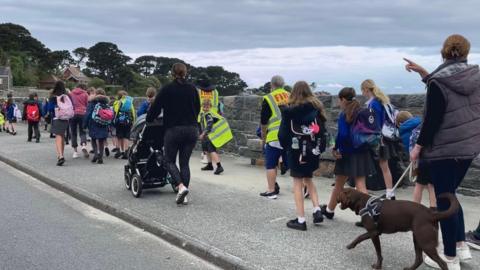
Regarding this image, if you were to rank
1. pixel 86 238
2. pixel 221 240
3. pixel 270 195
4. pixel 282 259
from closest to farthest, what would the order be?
pixel 282 259
pixel 221 240
pixel 86 238
pixel 270 195

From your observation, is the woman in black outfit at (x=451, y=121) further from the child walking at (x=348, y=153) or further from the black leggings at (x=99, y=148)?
the black leggings at (x=99, y=148)

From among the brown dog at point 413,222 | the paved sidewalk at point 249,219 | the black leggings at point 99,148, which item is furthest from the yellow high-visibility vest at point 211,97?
the brown dog at point 413,222

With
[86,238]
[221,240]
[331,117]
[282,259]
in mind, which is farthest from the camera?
[331,117]

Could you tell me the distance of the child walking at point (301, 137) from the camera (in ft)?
21.4

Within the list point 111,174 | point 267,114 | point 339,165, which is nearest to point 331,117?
point 267,114

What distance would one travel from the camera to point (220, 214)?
7355 millimetres

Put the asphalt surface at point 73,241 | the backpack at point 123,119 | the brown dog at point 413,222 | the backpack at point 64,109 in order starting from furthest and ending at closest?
the backpack at point 123,119 → the backpack at point 64,109 → the asphalt surface at point 73,241 → the brown dog at point 413,222

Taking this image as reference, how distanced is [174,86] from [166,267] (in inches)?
122

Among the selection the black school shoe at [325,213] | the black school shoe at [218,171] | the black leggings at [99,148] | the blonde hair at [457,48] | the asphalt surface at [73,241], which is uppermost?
the blonde hair at [457,48]

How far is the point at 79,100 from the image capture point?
43.2ft

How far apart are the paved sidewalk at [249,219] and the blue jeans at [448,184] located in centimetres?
46

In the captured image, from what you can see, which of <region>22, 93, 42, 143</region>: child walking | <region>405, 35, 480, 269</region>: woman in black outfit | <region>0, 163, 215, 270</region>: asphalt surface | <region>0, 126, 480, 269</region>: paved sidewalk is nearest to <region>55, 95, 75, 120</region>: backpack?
<region>0, 126, 480, 269</region>: paved sidewalk

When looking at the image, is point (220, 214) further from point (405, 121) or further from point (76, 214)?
point (405, 121)

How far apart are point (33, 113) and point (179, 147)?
1161 cm
